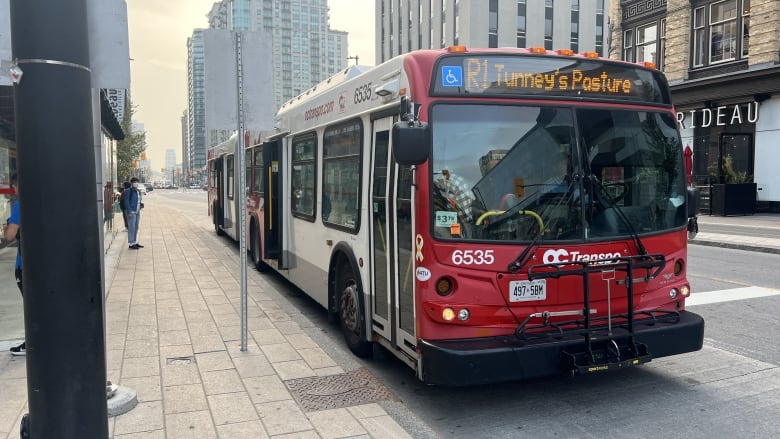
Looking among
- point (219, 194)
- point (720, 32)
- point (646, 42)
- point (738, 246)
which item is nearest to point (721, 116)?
point (720, 32)

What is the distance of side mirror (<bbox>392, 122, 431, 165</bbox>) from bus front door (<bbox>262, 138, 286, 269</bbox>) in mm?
4986

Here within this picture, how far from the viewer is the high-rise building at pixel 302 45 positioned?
5388cm

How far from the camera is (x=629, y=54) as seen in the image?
3053 centimetres

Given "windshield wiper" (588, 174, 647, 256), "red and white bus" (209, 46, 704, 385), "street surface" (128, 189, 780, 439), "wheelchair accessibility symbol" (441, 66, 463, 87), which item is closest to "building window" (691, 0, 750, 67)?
"street surface" (128, 189, 780, 439)

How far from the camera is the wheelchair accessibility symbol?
4.81m

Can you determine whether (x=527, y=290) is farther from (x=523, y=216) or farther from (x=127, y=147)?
(x=127, y=147)

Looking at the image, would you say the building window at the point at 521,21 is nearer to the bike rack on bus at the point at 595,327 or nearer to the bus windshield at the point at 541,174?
the bus windshield at the point at 541,174

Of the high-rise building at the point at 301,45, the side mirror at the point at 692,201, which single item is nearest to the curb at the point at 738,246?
the side mirror at the point at 692,201

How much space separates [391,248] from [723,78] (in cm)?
2405

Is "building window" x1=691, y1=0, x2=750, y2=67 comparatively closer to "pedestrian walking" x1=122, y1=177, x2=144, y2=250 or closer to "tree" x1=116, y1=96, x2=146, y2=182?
"pedestrian walking" x1=122, y1=177, x2=144, y2=250

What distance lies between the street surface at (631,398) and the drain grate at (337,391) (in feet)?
0.59

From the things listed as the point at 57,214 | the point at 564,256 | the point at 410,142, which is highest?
the point at 410,142

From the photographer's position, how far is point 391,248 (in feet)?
17.3

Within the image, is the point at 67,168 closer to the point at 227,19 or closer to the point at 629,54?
the point at 227,19
